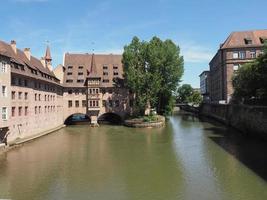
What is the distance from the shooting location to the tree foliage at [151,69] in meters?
66.4

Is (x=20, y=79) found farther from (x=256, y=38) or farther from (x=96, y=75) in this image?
(x=256, y=38)

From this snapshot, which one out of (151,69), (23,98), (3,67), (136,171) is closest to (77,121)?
(151,69)

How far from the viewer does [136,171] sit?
2756 cm

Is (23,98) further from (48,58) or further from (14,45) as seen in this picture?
(48,58)

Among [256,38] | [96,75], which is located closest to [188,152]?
[96,75]

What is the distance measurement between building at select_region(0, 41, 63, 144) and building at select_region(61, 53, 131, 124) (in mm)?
5609

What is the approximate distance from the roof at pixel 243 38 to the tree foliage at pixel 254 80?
2432 cm

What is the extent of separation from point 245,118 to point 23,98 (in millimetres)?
34507

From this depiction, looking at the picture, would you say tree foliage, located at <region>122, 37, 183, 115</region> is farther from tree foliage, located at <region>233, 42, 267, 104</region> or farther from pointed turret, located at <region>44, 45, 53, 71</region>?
pointed turret, located at <region>44, 45, 53, 71</region>

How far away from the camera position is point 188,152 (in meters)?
36.4

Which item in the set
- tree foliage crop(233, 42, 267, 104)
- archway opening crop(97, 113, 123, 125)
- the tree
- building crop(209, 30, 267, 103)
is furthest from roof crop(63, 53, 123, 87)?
the tree

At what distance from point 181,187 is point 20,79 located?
3158 centimetres

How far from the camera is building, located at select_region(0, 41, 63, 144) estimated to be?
128 ft

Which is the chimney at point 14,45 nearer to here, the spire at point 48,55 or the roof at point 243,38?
the spire at point 48,55
